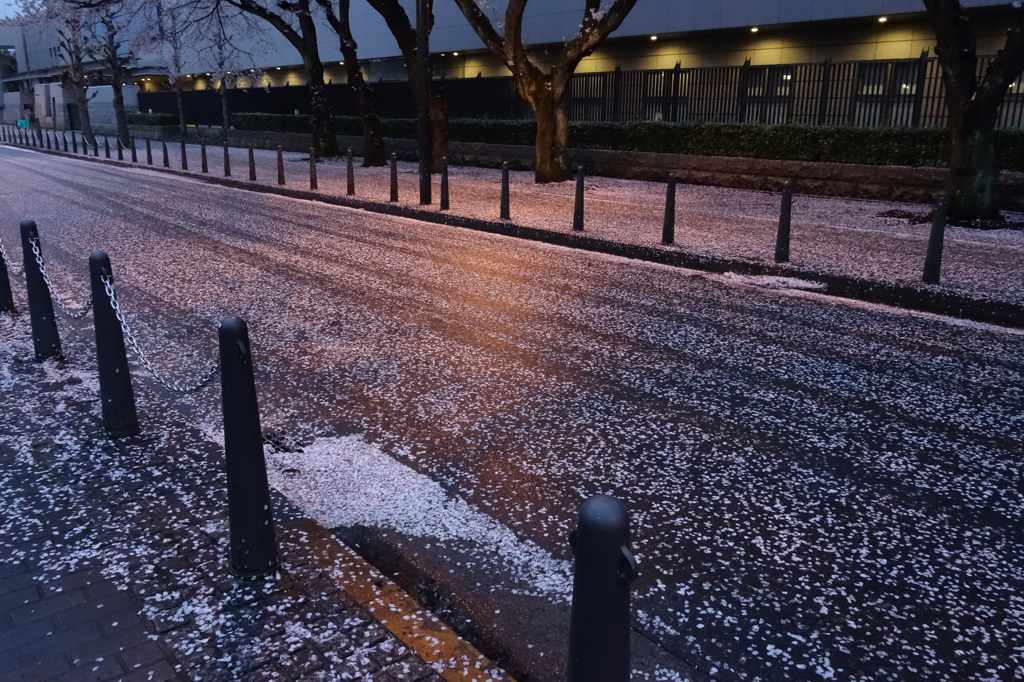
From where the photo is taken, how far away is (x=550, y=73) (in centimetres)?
1909

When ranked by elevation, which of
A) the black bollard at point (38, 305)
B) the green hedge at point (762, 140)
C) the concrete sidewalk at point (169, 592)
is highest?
the green hedge at point (762, 140)

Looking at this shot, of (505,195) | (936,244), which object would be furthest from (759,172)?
(936,244)

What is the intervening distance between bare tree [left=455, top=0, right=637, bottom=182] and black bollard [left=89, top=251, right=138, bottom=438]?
50.6ft

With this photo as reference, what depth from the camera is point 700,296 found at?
882 cm

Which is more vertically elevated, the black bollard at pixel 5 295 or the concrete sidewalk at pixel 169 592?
the black bollard at pixel 5 295

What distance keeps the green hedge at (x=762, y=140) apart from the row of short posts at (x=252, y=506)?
15.3m

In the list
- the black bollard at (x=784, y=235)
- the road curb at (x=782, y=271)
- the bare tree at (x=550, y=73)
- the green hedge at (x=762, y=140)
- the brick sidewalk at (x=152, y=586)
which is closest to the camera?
the brick sidewalk at (x=152, y=586)

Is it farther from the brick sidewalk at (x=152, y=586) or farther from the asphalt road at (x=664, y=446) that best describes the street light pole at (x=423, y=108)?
the brick sidewalk at (x=152, y=586)

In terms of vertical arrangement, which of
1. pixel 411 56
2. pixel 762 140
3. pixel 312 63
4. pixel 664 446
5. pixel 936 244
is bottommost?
pixel 664 446

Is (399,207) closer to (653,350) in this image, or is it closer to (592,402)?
(653,350)

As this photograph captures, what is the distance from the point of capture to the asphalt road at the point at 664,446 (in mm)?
3195

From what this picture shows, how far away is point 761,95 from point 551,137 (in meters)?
5.46

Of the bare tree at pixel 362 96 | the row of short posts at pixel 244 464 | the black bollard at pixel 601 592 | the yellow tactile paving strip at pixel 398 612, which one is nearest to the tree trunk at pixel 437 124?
the bare tree at pixel 362 96

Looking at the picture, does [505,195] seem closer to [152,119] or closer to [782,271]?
[782,271]
